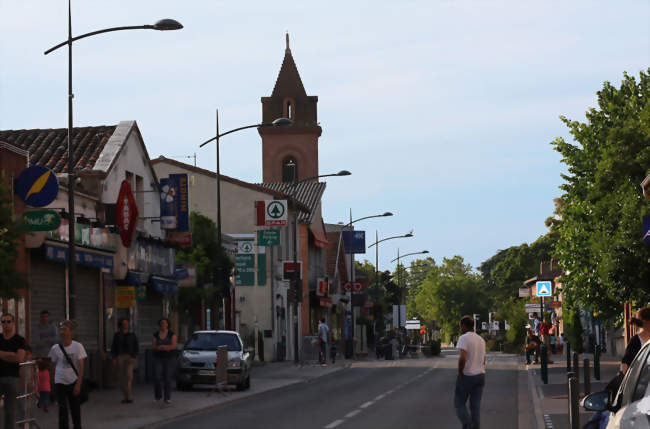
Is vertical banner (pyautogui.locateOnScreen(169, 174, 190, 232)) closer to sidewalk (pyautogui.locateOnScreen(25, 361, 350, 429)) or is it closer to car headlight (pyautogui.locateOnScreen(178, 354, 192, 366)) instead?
sidewalk (pyautogui.locateOnScreen(25, 361, 350, 429))

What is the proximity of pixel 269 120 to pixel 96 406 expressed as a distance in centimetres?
6215

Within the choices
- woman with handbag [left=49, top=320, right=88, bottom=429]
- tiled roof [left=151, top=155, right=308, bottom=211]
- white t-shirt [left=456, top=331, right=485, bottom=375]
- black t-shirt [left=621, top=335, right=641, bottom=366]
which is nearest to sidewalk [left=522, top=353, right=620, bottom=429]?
white t-shirt [left=456, top=331, right=485, bottom=375]

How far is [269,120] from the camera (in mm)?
84812

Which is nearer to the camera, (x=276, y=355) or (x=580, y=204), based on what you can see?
(x=580, y=204)

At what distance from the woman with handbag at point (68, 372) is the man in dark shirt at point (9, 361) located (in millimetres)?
1763

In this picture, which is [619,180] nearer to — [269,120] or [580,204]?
[580,204]

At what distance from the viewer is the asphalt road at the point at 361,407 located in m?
19.3

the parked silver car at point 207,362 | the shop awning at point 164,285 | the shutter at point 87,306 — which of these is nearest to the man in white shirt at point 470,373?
the parked silver car at point 207,362

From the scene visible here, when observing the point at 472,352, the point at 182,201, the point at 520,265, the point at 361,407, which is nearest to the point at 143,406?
the point at 361,407

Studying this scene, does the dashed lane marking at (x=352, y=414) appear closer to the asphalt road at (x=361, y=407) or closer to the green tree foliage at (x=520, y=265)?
the asphalt road at (x=361, y=407)

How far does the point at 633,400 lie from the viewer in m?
6.94

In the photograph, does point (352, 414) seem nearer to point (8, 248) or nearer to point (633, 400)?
point (8, 248)

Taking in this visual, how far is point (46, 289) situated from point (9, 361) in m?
13.4

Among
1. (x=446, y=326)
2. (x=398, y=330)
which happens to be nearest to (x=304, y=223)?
(x=398, y=330)
